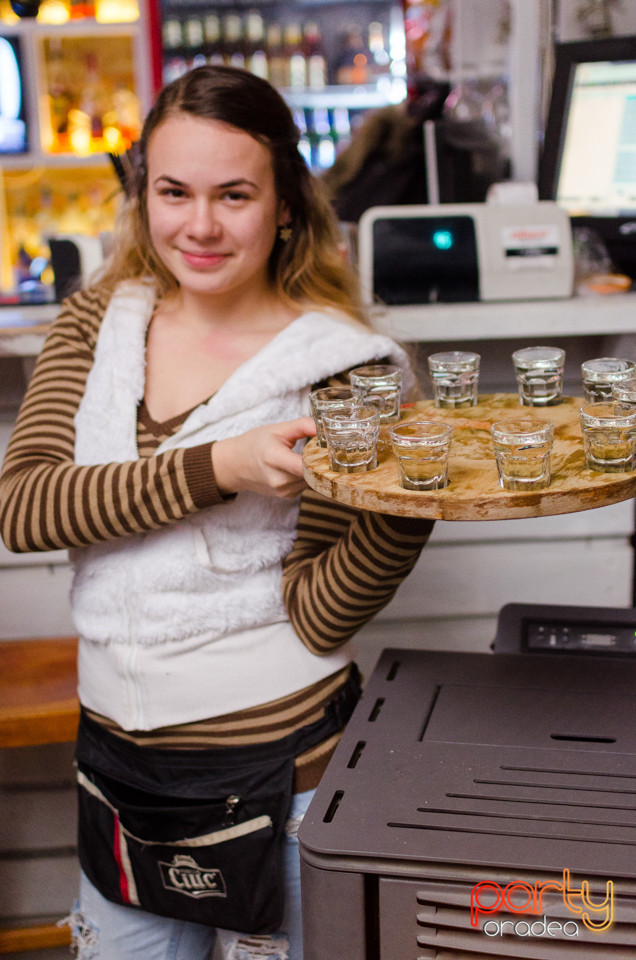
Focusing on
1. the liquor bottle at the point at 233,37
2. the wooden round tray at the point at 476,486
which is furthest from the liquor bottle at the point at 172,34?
the wooden round tray at the point at 476,486

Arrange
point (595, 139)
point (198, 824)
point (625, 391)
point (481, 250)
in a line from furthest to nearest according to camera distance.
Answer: point (595, 139) → point (481, 250) → point (198, 824) → point (625, 391)

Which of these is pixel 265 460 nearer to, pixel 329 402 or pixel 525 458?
pixel 329 402

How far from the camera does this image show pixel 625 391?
0.88 meters

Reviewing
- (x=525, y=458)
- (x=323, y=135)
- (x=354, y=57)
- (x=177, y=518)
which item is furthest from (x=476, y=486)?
(x=354, y=57)

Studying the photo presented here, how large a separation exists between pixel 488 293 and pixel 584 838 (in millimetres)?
1148

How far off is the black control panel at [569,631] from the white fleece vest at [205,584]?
222 millimetres

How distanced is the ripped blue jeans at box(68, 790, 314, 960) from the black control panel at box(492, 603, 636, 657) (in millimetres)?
380

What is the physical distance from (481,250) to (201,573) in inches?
35.0

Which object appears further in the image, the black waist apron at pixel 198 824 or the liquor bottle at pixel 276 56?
the liquor bottle at pixel 276 56

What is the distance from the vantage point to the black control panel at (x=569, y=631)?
1175mm

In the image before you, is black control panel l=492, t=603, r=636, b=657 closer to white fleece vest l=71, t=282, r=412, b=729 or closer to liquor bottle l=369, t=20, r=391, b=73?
white fleece vest l=71, t=282, r=412, b=729

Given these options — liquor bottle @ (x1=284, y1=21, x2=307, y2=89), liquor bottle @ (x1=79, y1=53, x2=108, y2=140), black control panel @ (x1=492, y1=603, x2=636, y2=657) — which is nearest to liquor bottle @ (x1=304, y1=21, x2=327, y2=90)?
liquor bottle @ (x1=284, y1=21, x2=307, y2=89)

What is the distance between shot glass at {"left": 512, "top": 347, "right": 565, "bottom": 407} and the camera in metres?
1.00

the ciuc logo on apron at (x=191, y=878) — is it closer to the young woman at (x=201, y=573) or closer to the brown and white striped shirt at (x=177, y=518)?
the young woman at (x=201, y=573)
